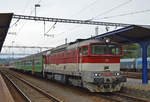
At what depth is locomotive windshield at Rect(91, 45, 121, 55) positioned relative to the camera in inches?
520

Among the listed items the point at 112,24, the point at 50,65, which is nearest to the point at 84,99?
the point at 50,65

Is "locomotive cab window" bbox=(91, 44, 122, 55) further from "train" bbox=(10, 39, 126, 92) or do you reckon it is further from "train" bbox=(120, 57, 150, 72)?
"train" bbox=(120, 57, 150, 72)

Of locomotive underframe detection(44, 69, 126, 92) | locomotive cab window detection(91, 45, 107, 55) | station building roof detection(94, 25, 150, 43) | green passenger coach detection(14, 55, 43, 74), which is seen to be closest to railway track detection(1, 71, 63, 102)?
locomotive underframe detection(44, 69, 126, 92)

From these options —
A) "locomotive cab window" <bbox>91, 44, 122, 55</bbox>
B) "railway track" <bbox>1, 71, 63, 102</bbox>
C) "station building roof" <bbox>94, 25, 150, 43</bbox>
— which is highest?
"station building roof" <bbox>94, 25, 150, 43</bbox>

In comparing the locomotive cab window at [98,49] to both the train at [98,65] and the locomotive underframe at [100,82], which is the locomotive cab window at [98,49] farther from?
the locomotive underframe at [100,82]

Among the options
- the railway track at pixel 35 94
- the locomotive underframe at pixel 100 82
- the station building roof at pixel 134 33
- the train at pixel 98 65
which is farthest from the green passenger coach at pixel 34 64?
the locomotive underframe at pixel 100 82

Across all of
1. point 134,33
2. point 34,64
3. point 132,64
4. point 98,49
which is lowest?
point 132,64

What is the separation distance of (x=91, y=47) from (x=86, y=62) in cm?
100

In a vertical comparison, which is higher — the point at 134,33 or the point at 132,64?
the point at 134,33

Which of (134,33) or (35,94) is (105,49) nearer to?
(134,33)

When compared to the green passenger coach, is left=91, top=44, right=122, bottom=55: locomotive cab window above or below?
above

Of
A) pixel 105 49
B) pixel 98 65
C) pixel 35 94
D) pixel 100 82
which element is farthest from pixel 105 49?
pixel 35 94

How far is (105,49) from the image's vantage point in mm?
13438

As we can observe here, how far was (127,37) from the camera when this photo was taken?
1731 cm
